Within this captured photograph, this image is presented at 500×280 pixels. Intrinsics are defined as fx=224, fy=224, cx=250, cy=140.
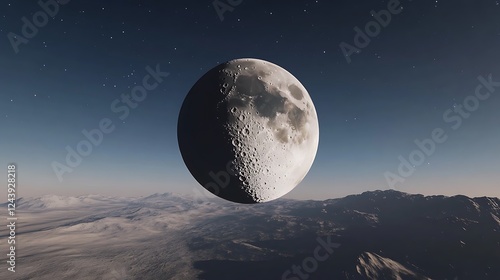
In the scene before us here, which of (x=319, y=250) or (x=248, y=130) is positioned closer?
(x=248, y=130)

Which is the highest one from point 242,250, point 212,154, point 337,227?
point 212,154

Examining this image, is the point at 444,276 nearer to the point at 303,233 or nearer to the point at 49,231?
the point at 303,233

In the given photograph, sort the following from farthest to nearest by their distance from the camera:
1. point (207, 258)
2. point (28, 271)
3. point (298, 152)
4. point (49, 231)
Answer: point (49, 231) < point (207, 258) < point (28, 271) < point (298, 152)

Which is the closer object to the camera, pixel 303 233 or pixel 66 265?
pixel 66 265

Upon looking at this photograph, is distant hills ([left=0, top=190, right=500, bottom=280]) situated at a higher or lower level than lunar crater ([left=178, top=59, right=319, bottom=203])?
lower

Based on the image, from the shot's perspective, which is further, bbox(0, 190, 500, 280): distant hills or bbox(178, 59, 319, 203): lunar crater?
bbox(0, 190, 500, 280): distant hills

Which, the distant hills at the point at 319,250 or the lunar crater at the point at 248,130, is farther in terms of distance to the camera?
the distant hills at the point at 319,250

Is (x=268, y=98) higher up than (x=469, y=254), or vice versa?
(x=268, y=98)

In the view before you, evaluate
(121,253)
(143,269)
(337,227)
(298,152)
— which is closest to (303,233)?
(337,227)

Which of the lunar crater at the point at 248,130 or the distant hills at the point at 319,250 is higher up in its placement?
the lunar crater at the point at 248,130

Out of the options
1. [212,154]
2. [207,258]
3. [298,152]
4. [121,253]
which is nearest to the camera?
[212,154]

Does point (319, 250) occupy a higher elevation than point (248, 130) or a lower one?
lower
